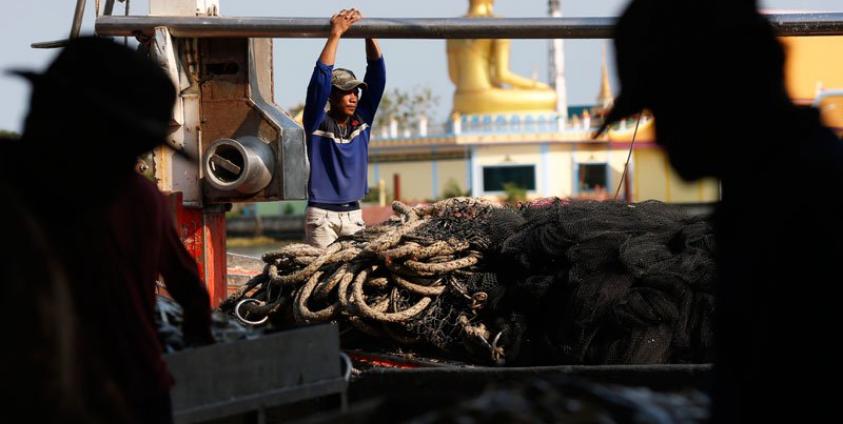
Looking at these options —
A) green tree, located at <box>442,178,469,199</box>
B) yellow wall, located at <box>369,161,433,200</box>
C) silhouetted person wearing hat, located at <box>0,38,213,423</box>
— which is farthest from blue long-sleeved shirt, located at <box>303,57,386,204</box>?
yellow wall, located at <box>369,161,433,200</box>

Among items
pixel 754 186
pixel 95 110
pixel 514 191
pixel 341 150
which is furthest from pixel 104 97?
pixel 514 191

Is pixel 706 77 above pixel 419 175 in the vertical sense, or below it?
below

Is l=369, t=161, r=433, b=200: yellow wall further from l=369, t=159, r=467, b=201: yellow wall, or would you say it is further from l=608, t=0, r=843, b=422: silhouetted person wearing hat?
l=608, t=0, r=843, b=422: silhouetted person wearing hat

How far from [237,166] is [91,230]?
3619 millimetres

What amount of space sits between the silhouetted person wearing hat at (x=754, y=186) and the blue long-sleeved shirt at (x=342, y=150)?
4.51 meters

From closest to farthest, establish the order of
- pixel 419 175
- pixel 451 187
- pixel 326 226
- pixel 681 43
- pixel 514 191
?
pixel 681 43 → pixel 326 226 → pixel 514 191 → pixel 451 187 → pixel 419 175

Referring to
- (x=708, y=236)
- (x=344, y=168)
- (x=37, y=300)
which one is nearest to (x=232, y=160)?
(x=344, y=168)

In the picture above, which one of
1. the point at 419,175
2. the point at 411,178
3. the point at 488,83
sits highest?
the point at 488,83

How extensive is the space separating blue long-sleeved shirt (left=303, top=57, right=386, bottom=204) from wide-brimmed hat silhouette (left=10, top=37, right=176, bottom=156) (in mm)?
4206

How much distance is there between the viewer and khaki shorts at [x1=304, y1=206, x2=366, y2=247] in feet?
23.7

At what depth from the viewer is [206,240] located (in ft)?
22.2

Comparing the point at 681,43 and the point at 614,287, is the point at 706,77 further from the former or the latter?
the point at 614,287

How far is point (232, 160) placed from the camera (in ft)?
21.4

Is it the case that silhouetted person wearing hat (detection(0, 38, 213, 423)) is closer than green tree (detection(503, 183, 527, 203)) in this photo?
Yes
